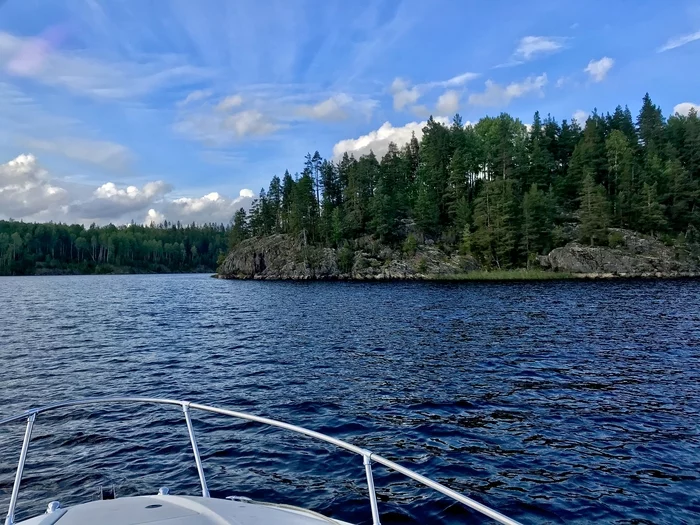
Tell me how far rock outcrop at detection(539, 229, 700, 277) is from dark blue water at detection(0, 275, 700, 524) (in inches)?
2049

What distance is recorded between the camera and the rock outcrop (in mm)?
81000

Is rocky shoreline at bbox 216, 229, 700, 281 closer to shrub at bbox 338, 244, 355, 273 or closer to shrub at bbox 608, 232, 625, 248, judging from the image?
shrub at bbox 338, 244, 355, 273

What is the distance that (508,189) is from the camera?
3787 inches

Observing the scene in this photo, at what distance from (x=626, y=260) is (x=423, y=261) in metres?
37.8

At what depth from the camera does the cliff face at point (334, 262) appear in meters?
93.2

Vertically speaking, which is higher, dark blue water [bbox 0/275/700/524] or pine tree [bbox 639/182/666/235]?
pine tree [bbox 639/182/666/235]

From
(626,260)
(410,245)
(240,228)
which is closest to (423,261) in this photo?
(410,245)

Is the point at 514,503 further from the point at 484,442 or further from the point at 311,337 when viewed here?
the point at 311,337

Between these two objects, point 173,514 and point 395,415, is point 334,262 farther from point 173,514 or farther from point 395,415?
point 173,514

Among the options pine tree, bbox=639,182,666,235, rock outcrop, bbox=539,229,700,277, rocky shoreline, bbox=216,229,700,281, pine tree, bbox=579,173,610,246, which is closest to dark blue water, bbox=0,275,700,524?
rock outcrop, bbox=539,229,700,277

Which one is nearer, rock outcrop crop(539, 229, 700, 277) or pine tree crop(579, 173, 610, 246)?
rock outcrop crop(539, 229, 700, 277)

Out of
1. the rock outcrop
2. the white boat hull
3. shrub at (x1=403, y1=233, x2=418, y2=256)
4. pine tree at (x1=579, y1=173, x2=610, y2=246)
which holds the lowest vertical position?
the white boat hull

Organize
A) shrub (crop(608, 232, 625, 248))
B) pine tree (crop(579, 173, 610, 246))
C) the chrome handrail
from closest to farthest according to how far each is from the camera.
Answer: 1. the chrome handrail
2. shrub (crop(608, 232, 625, 248))
3. pine tree (crop(579, 173, 610, 246))

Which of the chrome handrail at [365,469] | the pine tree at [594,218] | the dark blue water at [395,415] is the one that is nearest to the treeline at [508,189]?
the pine tree at [594,218]
